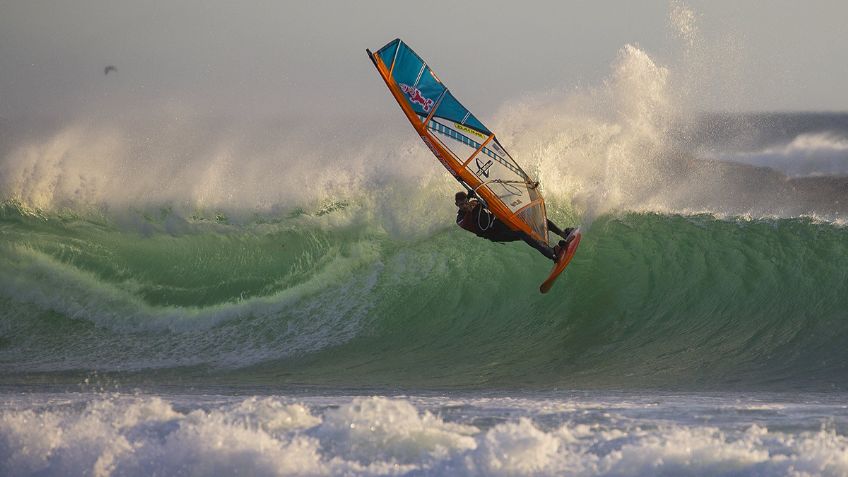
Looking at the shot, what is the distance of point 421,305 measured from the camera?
12914mm

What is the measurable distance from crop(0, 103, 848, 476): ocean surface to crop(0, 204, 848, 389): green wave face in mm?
40

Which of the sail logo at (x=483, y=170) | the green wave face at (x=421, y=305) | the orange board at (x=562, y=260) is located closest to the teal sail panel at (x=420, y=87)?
the sail logo at (x=483, y=170)

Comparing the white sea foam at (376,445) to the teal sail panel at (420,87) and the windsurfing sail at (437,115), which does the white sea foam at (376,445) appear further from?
the teal sail panel at (420,87)

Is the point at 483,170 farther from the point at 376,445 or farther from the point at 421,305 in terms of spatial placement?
the point at 376,445

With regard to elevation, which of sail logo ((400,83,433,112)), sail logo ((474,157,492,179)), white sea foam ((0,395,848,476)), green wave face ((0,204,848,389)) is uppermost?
sail logo ((400,83,433,112))

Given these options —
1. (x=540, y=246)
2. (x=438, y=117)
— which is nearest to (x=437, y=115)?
(x=438, y=117)

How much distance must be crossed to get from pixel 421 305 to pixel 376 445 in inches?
256

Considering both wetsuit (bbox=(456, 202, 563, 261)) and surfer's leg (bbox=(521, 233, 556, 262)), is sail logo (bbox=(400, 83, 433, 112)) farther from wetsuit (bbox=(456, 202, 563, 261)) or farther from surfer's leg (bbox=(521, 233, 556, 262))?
surfer's leg (bbox=(521, 233, 556, 262))

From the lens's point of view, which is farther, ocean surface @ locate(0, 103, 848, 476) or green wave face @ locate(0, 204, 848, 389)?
green wave face @ locate(0, 204, 848, 389)

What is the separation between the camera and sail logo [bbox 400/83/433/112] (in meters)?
10.1

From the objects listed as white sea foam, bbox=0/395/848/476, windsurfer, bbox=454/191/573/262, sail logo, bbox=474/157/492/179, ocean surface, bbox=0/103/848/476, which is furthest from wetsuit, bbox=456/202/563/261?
white sea foam, bbox=0/395/848/476

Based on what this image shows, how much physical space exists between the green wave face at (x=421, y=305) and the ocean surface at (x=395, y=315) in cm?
4

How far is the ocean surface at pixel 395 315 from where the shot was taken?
21.5 ft

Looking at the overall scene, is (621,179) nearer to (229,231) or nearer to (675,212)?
(675,212)
